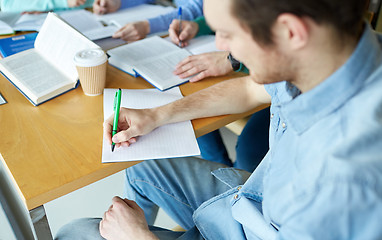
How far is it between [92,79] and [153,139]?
0.29 metres

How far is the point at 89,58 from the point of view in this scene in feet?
3.57

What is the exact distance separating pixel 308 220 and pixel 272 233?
236mm

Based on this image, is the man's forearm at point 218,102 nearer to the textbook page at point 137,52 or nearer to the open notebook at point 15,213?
the textbook page at point 137,52

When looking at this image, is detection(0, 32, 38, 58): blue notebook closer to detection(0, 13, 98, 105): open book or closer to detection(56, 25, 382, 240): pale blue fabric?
detection(0, 13, 98, 105): open book

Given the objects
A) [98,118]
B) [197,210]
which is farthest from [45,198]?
[197,210]

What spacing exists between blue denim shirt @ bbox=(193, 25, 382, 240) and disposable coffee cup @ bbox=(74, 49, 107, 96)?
596mm

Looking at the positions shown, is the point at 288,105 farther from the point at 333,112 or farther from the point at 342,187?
the point at 342,187

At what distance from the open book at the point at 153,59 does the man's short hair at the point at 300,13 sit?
1.89 ft

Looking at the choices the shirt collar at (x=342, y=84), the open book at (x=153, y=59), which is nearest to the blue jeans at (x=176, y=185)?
the open book at (x=153, y=59)

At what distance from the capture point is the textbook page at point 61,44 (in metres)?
1.18

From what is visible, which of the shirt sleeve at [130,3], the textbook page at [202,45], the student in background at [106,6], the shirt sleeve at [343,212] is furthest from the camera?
the shirt sleeve at [130,3]

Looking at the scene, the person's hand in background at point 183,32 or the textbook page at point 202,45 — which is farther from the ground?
the person's hand in background at point 183,32

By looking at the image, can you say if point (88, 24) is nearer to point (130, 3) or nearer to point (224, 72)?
point (130, 3)

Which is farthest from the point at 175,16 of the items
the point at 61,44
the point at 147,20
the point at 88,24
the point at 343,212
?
the point at 343,212
